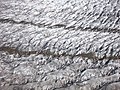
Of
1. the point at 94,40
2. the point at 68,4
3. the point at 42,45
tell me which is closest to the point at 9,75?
the point at 42,45

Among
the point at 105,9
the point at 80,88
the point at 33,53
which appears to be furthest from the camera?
the point at 105,9

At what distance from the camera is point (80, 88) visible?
1.73ft

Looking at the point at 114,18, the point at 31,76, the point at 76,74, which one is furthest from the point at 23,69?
the point at 114,18

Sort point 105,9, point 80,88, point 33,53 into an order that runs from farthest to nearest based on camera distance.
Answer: point 105,9, point 33,53, point 80,88

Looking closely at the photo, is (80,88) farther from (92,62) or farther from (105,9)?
(105,9)

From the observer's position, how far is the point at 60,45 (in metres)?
0.67

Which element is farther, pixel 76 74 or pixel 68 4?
pixel 68 4

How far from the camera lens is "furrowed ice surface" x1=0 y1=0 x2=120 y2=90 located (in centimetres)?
55

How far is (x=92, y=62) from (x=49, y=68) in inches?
4.9

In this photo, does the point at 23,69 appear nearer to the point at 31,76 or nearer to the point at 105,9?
the point at 31,76

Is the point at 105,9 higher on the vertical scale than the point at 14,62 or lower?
higher

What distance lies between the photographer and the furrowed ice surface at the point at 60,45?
555 mm

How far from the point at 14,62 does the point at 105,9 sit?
0.40 metres

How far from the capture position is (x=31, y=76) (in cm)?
57
